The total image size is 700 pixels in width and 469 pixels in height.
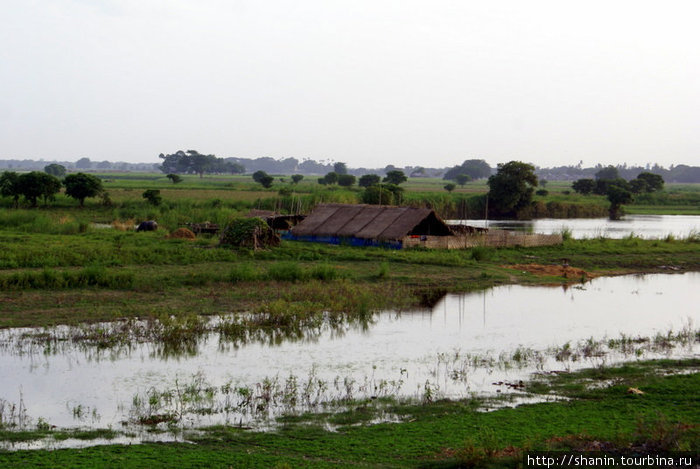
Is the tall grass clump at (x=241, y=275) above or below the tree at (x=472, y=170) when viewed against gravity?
below

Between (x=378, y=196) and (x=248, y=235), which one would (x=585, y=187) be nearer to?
(x=378, y=196)

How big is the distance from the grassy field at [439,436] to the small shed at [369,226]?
16316mm

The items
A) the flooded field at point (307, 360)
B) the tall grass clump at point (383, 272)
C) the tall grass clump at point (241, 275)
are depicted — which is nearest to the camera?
the flooded field at point (307, 360)

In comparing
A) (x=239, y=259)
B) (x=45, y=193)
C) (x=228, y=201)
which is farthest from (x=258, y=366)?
(x=228, y=201)

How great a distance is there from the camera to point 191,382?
10320 millimetres

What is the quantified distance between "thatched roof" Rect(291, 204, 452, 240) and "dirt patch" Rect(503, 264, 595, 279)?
4.34 m

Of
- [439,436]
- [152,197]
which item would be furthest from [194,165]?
[439,436]

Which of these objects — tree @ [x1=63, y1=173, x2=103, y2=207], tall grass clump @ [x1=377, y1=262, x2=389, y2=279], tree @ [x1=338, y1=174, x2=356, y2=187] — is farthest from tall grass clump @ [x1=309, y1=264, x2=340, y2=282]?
tree @ [x1=338, y1=174, x2=356, y2=187]

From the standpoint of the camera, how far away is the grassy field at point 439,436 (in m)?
7.06

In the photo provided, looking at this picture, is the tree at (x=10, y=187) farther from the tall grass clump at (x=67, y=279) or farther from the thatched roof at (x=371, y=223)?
the tall grass clump at (x=67, y=279)

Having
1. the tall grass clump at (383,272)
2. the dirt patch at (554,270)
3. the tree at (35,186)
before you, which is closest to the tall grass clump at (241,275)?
the tall grass clump at (383,272)

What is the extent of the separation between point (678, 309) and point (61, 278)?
1397 cm

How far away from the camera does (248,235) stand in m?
23.5

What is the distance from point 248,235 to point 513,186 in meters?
33.3
